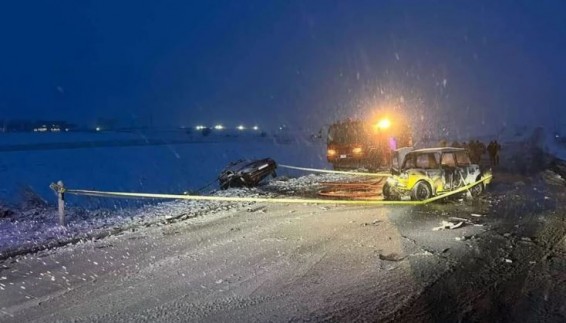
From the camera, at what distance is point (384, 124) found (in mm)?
24469

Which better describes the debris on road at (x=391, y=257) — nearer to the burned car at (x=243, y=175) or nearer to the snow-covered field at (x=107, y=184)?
the snow-covered field at (x=107, y=184)

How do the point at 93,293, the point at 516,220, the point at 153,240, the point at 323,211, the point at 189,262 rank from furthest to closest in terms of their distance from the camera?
the point at 323,211 < the point at 516,220 < the point at 153,240 < the point at 189,262 < the point at 93,293

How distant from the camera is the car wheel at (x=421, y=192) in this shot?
12.9m

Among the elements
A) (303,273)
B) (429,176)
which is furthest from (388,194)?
(303,273)

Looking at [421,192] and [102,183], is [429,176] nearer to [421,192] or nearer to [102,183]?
[421,192]

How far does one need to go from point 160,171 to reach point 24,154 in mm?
13033

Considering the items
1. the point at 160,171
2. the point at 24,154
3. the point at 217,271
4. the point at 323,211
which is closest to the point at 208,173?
the point at 160,171

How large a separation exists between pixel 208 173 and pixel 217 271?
24765mm

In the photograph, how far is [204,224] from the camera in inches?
399

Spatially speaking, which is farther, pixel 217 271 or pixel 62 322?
pixel 217 271

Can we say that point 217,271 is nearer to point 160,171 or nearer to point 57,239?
point 57,239

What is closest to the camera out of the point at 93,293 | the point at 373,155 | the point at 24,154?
the point at 93,293

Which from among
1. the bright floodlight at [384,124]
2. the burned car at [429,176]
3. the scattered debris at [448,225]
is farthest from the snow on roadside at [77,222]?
the bright floodlight at [384,124]

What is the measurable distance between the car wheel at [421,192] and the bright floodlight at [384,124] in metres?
11.6
